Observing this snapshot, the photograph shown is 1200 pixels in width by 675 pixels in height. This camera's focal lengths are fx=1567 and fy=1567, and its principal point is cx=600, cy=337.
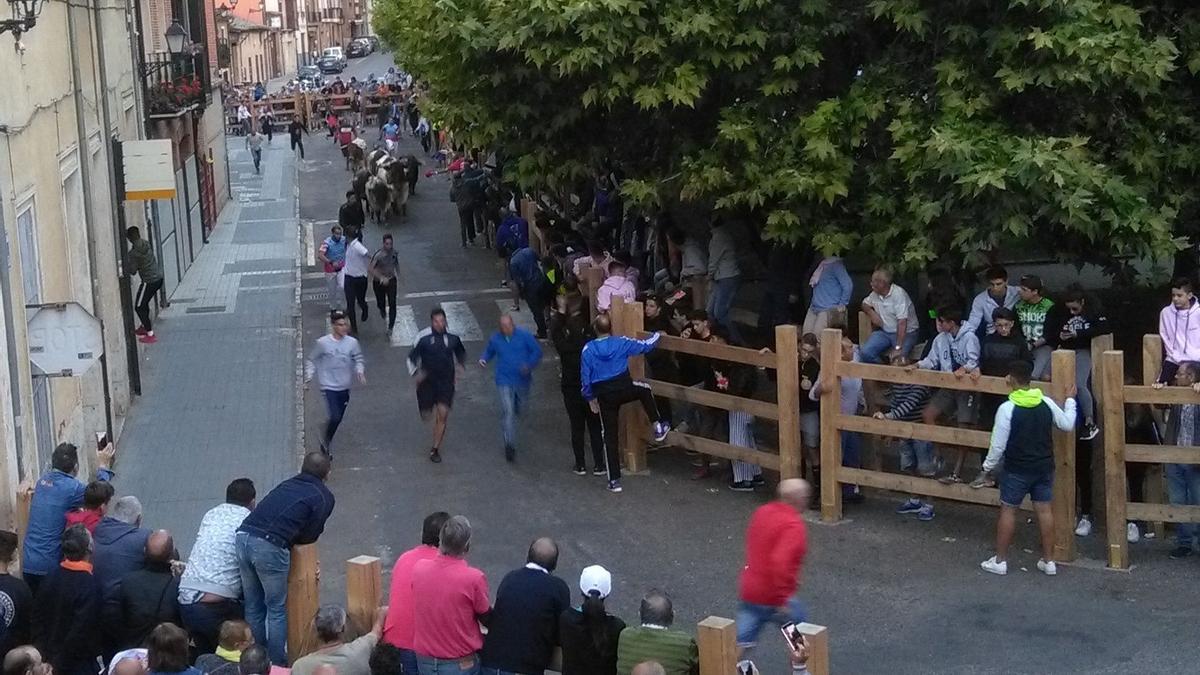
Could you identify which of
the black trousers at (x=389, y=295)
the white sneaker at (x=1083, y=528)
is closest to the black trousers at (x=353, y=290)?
→ the black trousers at (x=389, y=295)

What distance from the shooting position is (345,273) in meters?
20.1

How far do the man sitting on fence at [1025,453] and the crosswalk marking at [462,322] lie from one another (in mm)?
10132

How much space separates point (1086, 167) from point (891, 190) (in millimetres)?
1803

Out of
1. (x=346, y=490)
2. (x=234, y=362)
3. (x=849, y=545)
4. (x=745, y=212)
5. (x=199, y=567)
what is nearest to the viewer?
(x=199, y=567)

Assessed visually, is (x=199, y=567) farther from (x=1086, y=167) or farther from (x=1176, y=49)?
(x=1176, y=49)

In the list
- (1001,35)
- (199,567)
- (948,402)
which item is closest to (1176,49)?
(1001,35)

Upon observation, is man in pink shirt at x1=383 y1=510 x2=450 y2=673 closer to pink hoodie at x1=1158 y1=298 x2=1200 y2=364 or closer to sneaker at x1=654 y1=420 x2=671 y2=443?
sneaker at x1=654 y1=420 x2=671 y2=443

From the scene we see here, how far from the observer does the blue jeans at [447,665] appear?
7953 millimetres

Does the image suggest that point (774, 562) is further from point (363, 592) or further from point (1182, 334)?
point (1182, 334)

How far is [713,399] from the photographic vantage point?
13047 mm

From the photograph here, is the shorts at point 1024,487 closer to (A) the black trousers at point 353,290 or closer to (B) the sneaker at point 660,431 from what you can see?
(B) the sneaker at point 660,431

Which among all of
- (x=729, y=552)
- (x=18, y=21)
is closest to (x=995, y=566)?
(x=729, y=552)

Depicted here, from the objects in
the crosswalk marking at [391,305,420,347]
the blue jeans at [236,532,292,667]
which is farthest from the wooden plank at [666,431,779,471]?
the crosswalk marking at [391,305,420,347]

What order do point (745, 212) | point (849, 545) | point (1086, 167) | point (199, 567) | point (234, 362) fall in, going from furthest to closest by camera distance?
point (234, 362) < point (745, 212) < point (1086, 167) < point (849, 545) < point (199, 567)
